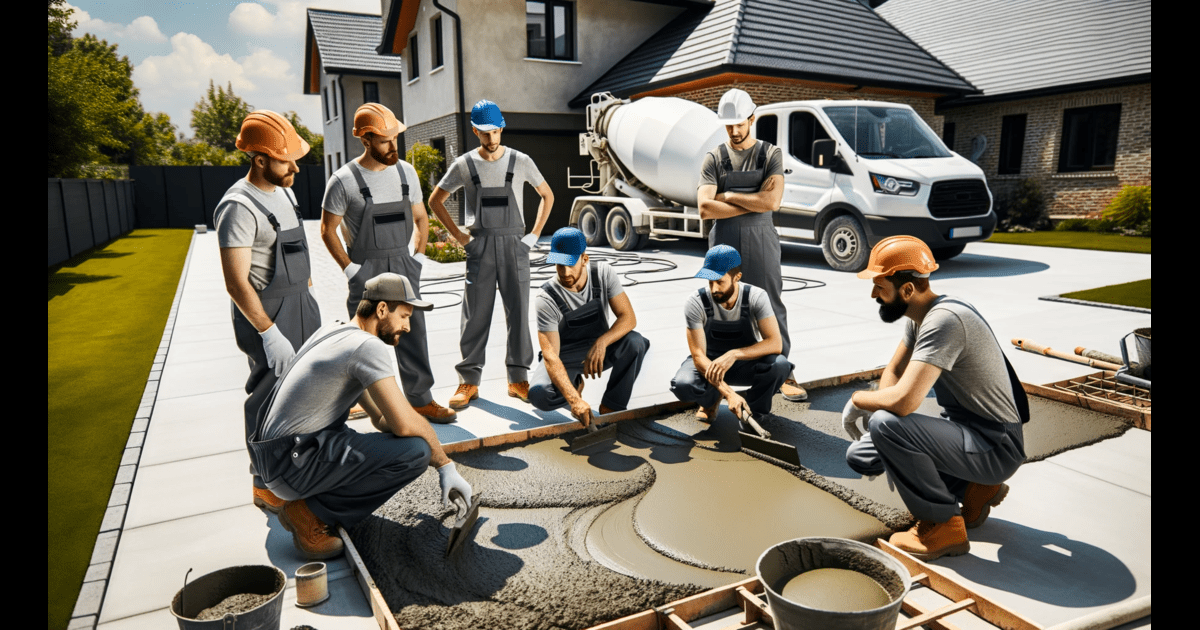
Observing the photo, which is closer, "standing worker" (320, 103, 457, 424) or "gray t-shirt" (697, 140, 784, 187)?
"standing worker" (320, 103, 457, 424)

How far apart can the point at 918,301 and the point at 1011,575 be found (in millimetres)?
1084

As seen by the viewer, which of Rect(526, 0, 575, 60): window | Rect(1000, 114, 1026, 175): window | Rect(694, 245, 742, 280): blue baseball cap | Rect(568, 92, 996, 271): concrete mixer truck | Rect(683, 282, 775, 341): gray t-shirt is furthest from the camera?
Rect(1000, 114, 1026, 175): window

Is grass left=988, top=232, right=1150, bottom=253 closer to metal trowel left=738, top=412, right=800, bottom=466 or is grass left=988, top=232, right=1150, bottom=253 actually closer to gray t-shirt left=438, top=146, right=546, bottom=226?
metal trowel left=738, top=412, right=800, bottom=466

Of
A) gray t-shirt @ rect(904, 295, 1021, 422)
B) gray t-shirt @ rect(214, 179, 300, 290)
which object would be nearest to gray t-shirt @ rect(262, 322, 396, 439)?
gray t-shirt @ rect(214, 179, 300, 290)

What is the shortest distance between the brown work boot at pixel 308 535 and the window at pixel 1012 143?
1943 cm

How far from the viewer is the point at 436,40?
18125 millimetres

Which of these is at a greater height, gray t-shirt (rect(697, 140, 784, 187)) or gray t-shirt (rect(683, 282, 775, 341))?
gray t-shirt (rect(697, 140, 784, 187))

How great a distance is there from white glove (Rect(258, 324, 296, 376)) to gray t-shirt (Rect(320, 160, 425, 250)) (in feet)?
3.77

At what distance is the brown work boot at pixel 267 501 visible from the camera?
343 centimetres

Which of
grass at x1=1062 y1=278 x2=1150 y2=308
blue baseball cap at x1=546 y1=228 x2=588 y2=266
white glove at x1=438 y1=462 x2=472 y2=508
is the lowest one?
white glove at x1=438 y1=462 x2=472 y2=508

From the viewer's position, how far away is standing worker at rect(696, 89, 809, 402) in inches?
196

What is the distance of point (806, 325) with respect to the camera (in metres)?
7.42

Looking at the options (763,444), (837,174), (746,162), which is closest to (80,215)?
(837,174)
